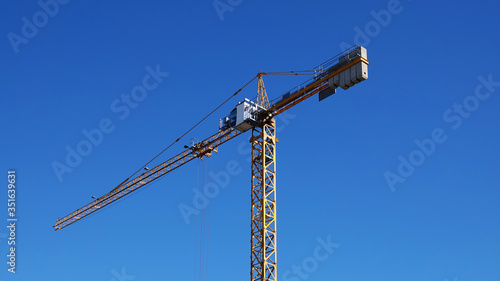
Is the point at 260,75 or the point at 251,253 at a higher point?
the point at 260,75

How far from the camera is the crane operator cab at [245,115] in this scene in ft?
214

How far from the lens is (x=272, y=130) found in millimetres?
65750

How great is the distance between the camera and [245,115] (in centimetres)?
6531

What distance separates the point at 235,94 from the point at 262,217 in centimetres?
1723

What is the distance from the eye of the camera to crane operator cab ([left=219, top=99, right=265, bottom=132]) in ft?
214

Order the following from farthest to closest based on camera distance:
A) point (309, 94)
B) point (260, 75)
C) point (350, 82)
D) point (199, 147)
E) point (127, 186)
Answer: point (127, 186) < point (199, 147) < point (260, 75) < point (309, 94) < point (350, 82)

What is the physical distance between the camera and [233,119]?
67.1 metres

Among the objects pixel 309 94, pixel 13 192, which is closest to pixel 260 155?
pixel 309 94

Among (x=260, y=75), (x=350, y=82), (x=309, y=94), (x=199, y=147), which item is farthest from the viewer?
(x=199, y=147)

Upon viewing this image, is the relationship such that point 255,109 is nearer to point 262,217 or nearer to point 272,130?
point 272,130

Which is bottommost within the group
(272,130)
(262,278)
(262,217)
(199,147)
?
(262,278)

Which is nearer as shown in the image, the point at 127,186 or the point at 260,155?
the point at 260,155

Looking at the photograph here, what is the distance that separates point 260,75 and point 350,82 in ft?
46.3

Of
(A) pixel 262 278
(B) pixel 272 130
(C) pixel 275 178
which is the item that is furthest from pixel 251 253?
(B) pixel 272 130
